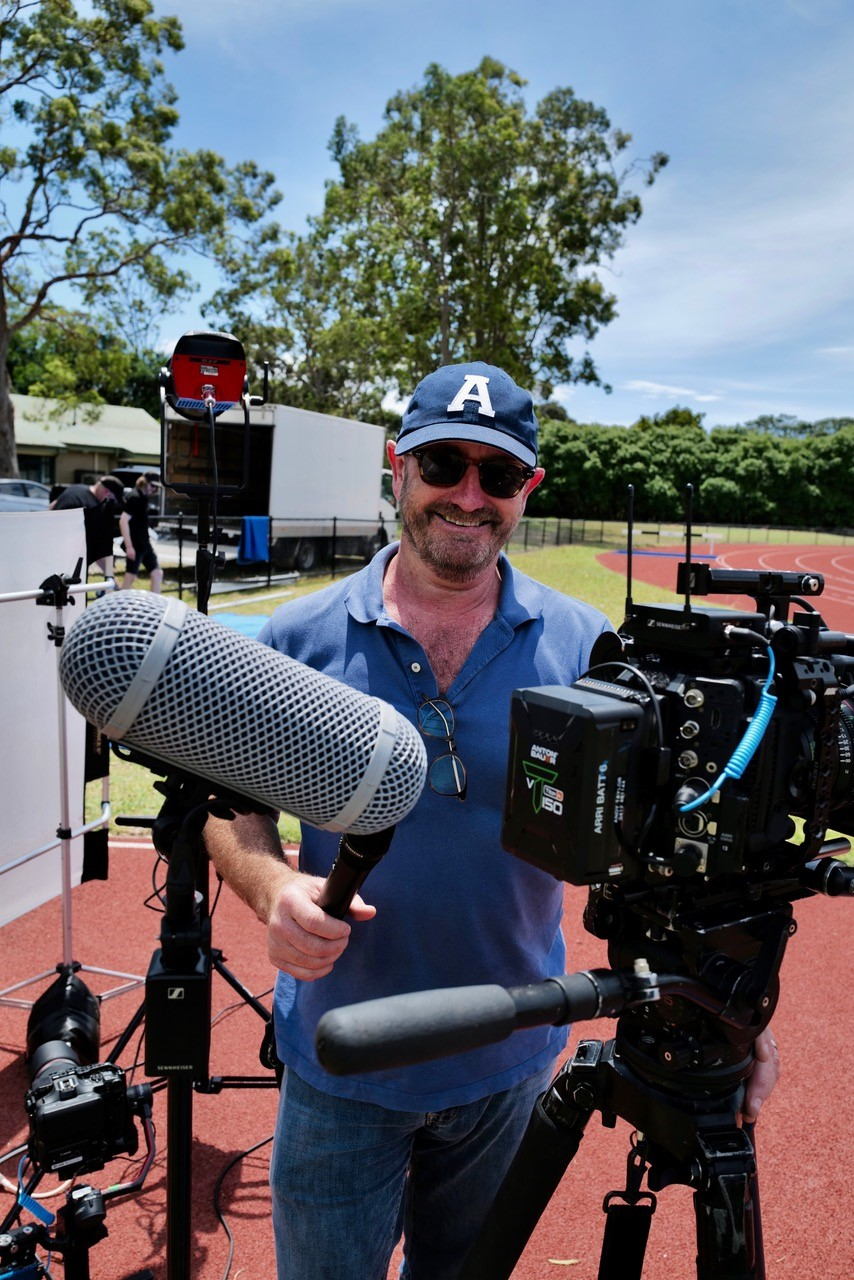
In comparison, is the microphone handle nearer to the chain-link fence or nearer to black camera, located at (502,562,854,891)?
black camera, located at (502,562,854,891)

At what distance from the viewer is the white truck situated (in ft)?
60.7

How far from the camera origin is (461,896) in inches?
74.8

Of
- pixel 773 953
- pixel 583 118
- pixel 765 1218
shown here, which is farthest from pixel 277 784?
pixel 583 118

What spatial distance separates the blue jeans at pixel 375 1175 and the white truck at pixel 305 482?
15186 millimetres

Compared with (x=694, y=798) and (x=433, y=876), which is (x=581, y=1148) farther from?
(x=694, y=798)

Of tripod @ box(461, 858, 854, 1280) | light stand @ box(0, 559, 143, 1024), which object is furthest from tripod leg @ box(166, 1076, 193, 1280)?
light stand @ box(0, 559, 143, 1024)

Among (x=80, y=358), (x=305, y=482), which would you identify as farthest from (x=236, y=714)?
(x=80, y=358)

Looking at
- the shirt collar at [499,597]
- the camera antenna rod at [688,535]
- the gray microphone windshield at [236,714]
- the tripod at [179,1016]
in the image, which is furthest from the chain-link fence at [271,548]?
the gray microphone windshield at [236,714]

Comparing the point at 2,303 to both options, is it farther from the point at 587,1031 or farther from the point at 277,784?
the point at 277,784

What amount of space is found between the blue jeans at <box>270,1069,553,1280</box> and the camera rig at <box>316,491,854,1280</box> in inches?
15.9

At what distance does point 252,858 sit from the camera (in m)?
1.87

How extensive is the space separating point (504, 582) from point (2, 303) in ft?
79.1

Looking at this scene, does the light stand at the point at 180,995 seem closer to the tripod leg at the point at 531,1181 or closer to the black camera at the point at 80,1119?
the tripod leg at the point at 531,1181

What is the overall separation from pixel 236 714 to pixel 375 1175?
1.31 m
